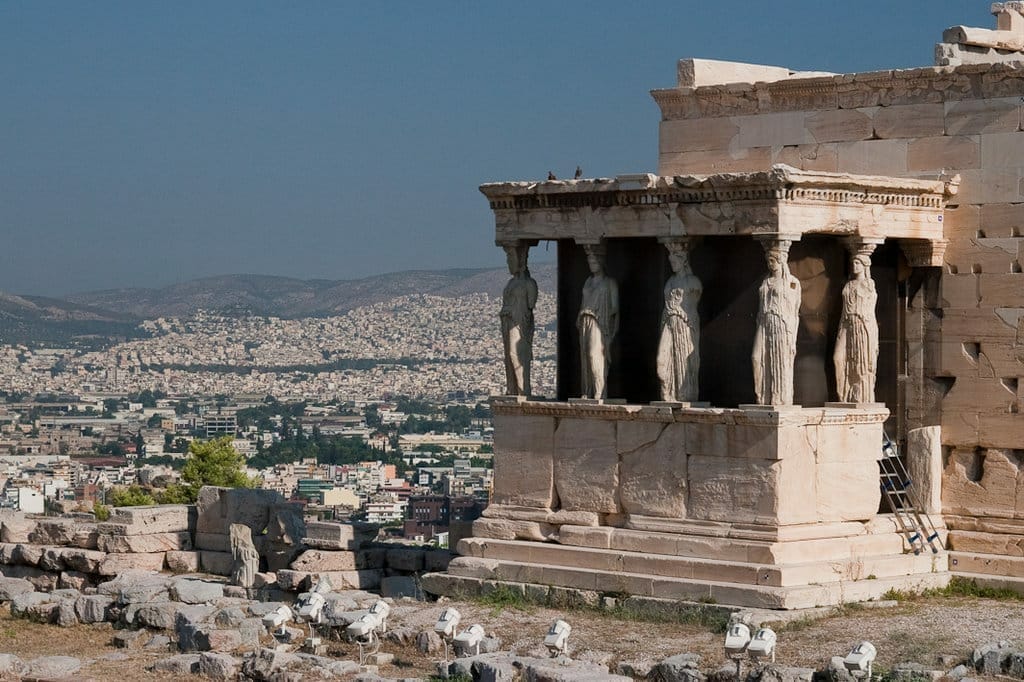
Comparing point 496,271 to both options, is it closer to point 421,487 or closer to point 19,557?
point 421,487

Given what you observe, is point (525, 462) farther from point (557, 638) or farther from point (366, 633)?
point (557, 638)

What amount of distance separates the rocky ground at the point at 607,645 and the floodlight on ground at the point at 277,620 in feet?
0.54

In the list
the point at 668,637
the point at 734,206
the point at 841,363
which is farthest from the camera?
the point at 841,363

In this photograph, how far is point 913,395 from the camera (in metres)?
21.3

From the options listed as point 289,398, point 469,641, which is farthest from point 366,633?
point 289,398

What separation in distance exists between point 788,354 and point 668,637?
2805 millimetres

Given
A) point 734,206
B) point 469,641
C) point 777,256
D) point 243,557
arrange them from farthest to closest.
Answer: point 243,557 → point 734,206 → point 777,256 → point 469,641

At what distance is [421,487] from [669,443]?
125 feet

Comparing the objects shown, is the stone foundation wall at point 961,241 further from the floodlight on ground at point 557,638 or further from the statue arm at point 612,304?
the floodlight on ground at point 557,638

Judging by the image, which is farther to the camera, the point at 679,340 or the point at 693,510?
the point at 679,340

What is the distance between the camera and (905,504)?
21.1m

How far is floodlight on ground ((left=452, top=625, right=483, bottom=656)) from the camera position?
1836 centimetres

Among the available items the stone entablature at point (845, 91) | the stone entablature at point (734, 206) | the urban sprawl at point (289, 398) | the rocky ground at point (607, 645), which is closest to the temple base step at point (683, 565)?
the rocky ground at point (607, 645)

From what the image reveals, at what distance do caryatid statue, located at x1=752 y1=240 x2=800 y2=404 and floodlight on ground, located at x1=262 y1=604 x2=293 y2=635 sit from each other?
4645 millimetres
